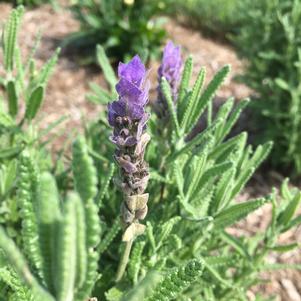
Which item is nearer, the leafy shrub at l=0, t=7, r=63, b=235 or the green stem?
the green stem

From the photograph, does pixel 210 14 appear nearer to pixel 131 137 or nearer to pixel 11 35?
pixel 11 35

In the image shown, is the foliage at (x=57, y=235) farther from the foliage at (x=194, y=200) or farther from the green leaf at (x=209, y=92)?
the green leaf at (x=209, y=92)

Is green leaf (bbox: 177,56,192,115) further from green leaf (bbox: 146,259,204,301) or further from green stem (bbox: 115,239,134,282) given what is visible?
green leaf (bbox: 146,259,204,301)

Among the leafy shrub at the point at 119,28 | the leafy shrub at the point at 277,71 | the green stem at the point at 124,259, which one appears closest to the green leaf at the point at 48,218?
the green stem at the point at 124,259

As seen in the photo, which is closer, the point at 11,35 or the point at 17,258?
the point at 17,258

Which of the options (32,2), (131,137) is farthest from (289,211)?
(32,2)

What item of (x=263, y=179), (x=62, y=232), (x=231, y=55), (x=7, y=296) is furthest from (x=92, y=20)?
(x=62, y=232)

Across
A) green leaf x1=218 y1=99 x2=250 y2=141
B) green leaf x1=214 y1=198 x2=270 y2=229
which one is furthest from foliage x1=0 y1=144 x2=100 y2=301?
green leaf x1=218 y1=99 x2=250 y2=141
